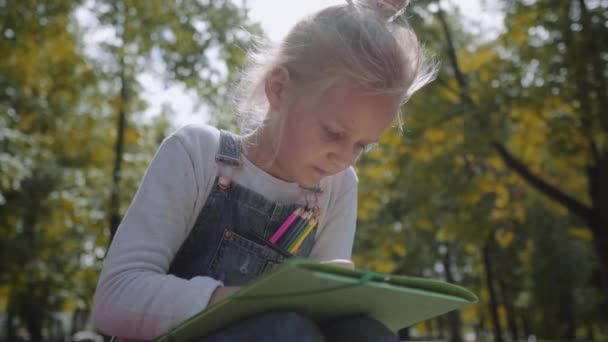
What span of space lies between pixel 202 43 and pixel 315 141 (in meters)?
4.85

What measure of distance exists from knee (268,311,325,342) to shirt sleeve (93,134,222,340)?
198 mm

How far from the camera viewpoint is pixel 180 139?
1502 mm

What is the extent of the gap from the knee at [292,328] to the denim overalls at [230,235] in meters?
0.45

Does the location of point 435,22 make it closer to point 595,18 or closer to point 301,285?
point 595,18

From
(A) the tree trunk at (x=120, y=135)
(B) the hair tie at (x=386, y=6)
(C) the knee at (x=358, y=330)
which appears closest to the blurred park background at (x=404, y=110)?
(A) the tree trunk at (x=120, y=135)

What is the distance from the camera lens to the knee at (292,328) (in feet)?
3.39

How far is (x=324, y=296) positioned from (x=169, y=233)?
496 millimetres

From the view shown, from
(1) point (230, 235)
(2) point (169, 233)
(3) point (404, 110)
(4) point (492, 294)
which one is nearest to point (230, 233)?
(1) point (230, 235)

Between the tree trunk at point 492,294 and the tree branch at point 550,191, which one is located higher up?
the tree branch at point 550,191

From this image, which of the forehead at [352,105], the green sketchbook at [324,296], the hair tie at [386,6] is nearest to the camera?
the green sketchbook at [324,296]

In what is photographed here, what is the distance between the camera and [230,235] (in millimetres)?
1507

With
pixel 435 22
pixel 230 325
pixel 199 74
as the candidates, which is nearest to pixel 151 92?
pixel 199 74

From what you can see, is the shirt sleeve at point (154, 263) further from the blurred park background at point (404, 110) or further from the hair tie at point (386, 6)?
the blurred park background at point (404, 110)

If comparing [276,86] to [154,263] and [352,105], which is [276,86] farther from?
[154,263]
